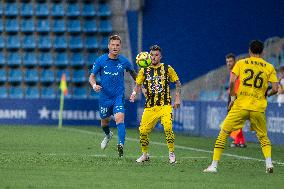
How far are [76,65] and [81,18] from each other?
2320mm

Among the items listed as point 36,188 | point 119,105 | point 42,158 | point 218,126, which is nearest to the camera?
point 36,188

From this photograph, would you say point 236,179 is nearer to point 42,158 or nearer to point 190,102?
point 42,158

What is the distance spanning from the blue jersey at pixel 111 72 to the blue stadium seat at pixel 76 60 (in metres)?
23.8

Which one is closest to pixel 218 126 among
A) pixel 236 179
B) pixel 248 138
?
pixel 248 138

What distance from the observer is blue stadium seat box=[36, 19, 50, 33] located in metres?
42.9

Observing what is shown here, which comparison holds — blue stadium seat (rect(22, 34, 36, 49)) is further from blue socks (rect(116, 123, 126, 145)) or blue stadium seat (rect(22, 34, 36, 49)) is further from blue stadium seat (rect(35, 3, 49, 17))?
blue socks (rect(116, 123, 126, 145))

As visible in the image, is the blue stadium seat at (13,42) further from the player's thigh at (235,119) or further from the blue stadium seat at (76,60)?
the player's thigh at (235,119)

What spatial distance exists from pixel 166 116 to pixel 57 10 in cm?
2713

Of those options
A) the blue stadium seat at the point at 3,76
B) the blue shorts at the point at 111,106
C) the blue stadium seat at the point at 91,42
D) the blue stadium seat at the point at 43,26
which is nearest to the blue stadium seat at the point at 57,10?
the blue stadium seat at the point at 43,26

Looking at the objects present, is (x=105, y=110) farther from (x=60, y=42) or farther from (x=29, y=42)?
(x=29, y=42)

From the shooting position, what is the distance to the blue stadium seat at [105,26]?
42.7 m

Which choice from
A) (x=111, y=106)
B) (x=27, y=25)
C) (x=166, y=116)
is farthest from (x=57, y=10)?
(x=166, y=116)

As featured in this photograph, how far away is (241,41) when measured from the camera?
37.2 meters

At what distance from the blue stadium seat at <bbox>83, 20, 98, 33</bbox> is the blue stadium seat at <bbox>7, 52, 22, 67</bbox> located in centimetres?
337
